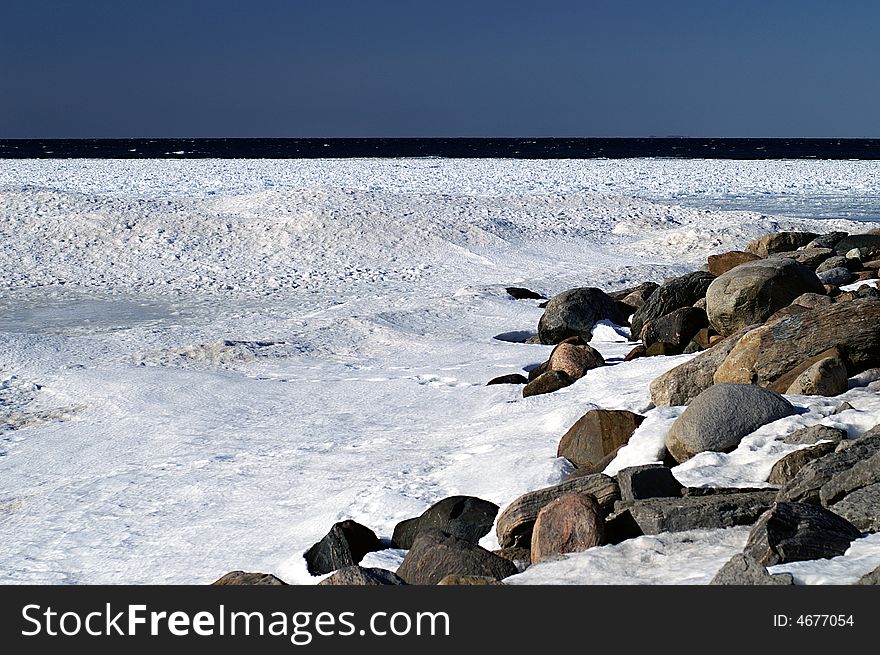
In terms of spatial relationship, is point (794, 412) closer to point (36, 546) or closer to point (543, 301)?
point (36, 546)

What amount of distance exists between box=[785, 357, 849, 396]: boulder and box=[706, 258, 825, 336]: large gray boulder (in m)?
2.09

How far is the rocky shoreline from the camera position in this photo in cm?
357

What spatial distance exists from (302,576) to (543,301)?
795cm

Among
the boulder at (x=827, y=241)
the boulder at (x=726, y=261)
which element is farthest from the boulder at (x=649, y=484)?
the boulder at (x=827, y=241)

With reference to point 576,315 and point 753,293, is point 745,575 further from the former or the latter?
point 576,315

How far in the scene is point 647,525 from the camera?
153 inches

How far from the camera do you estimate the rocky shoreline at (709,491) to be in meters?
3.57

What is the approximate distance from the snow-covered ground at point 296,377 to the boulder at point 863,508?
28cm

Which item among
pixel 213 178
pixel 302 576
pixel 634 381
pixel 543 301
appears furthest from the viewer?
pixel 213 178

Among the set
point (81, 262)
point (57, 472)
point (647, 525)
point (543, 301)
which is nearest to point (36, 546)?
point (57, 472)

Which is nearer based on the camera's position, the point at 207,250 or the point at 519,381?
the point at 519,381

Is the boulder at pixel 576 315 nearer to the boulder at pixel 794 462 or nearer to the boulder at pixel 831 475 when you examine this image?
the boulder at pixel 794 462

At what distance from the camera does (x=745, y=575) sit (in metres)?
3.16

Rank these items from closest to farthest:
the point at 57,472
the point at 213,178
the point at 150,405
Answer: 1. the point at 57,472
2. the point at 150,405
3. the point at 213,178
